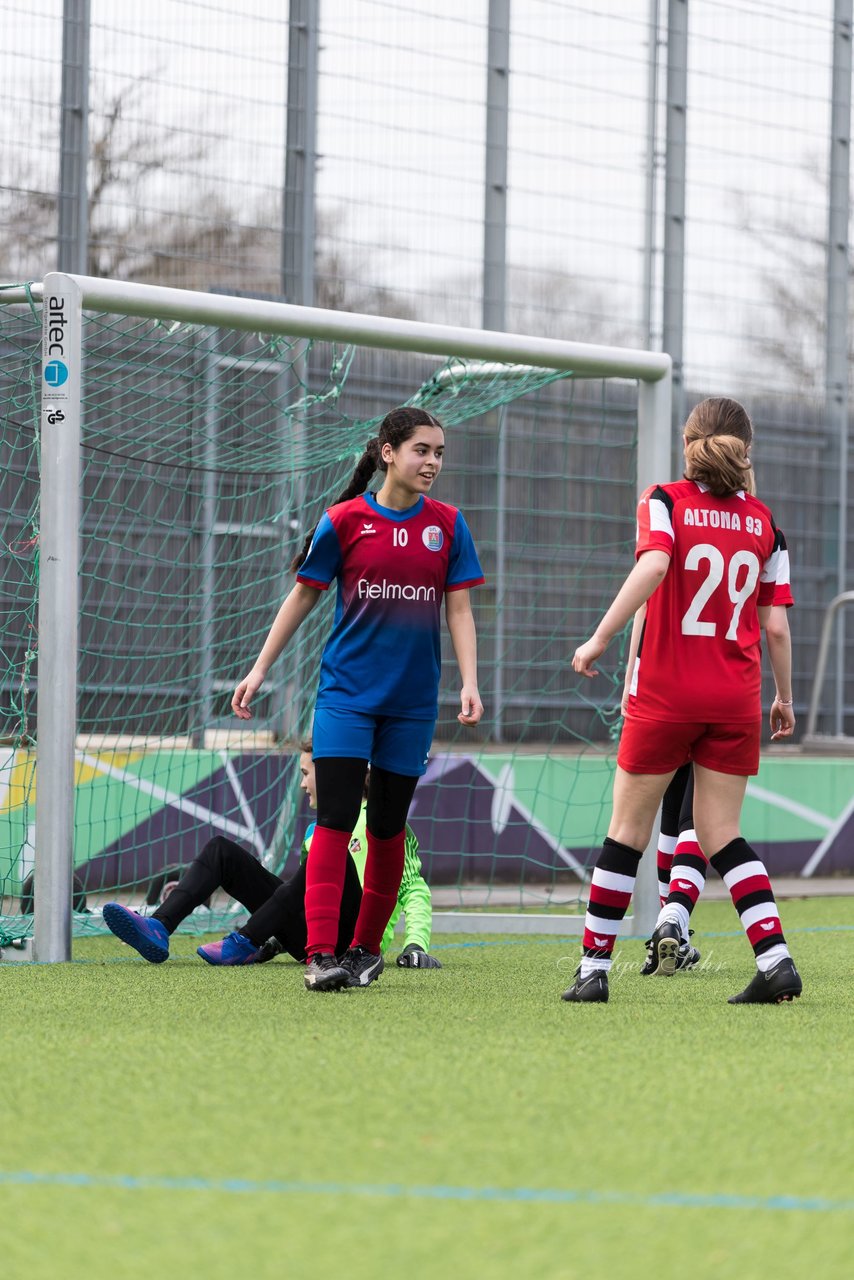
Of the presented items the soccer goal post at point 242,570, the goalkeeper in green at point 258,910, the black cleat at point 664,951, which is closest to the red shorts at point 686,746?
the black cleat at point 664,951

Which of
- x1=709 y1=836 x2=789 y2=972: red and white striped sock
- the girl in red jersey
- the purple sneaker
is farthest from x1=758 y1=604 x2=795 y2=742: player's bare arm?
the purple sneaker

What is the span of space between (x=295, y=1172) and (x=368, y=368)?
764 cm

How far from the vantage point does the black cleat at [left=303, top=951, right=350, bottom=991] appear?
4.98 m

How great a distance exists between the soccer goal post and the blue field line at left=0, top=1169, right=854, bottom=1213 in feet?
10.1

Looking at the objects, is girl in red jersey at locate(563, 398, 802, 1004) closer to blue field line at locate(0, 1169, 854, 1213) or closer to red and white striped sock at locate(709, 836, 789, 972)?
red and white striped sock at locate(709, 836, 789, 972)

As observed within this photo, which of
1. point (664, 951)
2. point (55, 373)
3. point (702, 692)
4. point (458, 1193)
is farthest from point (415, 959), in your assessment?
point (458, 1193)

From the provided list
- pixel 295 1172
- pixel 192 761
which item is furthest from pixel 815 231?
pixel 295 1172

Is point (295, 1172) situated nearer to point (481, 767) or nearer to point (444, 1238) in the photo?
point (444, 1238)

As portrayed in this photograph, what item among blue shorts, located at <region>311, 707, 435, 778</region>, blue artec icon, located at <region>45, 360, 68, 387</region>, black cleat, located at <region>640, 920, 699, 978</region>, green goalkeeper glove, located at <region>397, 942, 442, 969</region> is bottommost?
green goalkeeper glove, located at <region>397, 942, 442, 969</region>

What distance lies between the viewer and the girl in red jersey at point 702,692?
4.79 meters

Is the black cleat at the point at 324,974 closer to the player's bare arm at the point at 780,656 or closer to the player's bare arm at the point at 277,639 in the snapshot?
the player's bare arm at the point at 277,639

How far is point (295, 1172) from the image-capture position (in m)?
2.83

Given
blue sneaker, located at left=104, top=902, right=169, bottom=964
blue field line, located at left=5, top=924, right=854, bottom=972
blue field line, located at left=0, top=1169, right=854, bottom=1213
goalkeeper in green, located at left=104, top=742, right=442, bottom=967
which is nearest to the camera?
blue field line, located at left=0, top=1169, right=854, bottom=1213

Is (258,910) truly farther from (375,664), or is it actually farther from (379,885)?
(375,664)
